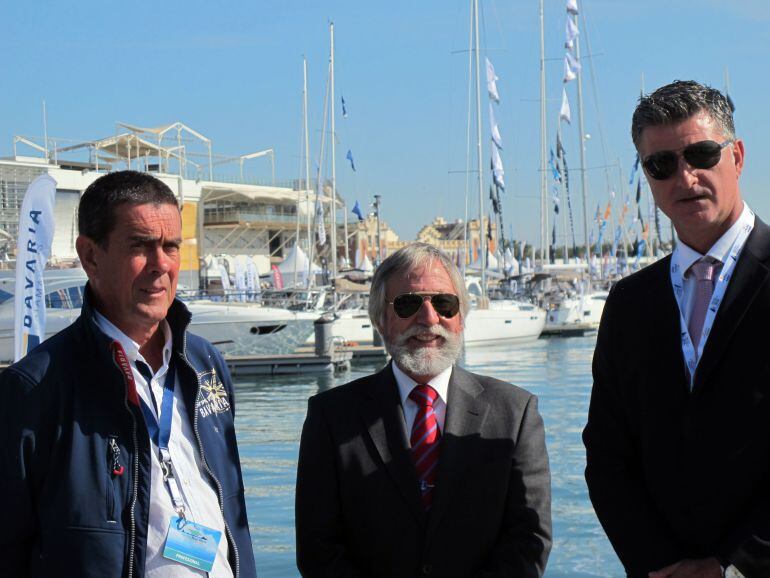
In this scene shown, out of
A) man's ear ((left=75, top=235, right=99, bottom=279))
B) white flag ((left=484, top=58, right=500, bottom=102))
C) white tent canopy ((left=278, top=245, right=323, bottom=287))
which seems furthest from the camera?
white tent canopy ((left=278, top=245, right=323, bottom=287))

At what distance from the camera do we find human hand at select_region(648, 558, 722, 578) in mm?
2748

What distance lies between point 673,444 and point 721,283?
0.52 meters

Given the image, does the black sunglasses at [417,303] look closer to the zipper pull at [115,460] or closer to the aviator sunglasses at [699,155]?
the aviator sunglasses at [699,155]

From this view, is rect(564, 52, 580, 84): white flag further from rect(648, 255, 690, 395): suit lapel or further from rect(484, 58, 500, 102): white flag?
rect(648, 255, 690, 395): suit lapel

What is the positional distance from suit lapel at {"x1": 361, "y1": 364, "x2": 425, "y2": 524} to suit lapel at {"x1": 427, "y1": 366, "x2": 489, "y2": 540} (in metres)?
0.07

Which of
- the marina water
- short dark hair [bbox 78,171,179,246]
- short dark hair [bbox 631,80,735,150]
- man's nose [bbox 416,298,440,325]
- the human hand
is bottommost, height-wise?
the marina water

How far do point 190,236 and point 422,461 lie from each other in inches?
2331

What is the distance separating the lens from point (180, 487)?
2.95 m

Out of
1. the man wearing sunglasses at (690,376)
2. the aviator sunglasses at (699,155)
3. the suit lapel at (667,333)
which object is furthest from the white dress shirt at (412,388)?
the aviator sunglasses at (699,155)

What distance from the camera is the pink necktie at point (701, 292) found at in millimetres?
2990

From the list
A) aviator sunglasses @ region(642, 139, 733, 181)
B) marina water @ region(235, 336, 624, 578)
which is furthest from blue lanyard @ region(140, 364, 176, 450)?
A: marina water @ region(235, 336, 624, 578)

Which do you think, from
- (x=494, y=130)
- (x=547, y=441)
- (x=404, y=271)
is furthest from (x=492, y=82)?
(x=404, y=271)

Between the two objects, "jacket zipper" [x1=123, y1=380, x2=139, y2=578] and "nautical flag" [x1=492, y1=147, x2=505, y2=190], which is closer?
"jacket zipper" [x1=123, y1=380, x2=139, y2=578]

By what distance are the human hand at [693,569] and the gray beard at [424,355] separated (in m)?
1.00
